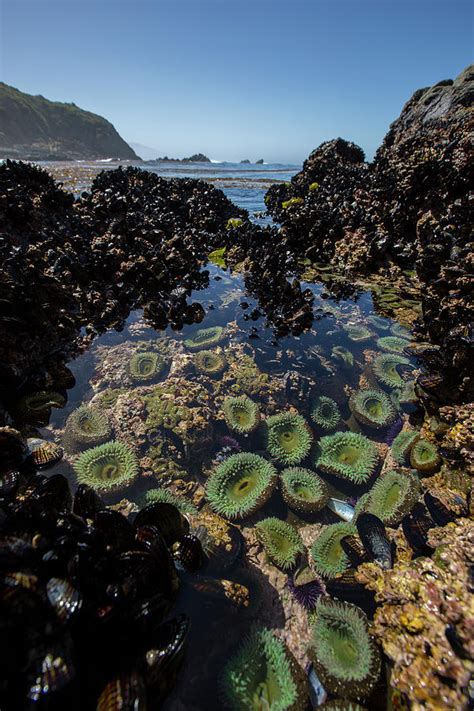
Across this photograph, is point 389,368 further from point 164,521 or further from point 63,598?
point 63,598

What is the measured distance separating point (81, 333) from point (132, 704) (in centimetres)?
487

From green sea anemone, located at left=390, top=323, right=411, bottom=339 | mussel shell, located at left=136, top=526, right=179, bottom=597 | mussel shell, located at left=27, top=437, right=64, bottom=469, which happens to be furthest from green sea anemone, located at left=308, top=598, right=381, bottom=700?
green sea anemone, located at left=390, top=323, right=411, bottom=339

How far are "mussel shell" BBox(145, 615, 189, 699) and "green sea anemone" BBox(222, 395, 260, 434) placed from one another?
6.83 ft

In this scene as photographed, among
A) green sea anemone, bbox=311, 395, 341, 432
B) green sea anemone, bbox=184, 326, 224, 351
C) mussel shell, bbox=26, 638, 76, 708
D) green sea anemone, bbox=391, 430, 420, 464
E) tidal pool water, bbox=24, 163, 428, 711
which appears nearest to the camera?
mussel shell, bbox=26, 638, 76, 708

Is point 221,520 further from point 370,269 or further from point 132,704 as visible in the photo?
point 370,269

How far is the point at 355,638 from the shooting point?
224cm

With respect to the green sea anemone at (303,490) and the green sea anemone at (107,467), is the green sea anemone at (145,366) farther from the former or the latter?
the green sea anemone at (303,490)

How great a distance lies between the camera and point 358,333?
593cm

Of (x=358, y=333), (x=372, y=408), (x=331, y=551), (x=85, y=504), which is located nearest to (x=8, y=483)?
(x=85, y=504)

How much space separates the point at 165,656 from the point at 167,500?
53.6 inches

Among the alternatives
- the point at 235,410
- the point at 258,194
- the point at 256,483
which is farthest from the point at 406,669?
the point at 258,194

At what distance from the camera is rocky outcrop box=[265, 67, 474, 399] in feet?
16.3

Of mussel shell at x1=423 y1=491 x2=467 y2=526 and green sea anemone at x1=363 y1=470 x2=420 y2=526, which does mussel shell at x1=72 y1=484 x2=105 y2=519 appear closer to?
green sea anemone at x1=363 y1=470 x2=420 y2=526

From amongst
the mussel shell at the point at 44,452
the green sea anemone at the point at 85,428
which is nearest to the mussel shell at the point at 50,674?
the mussel shell at the point at 44,452
